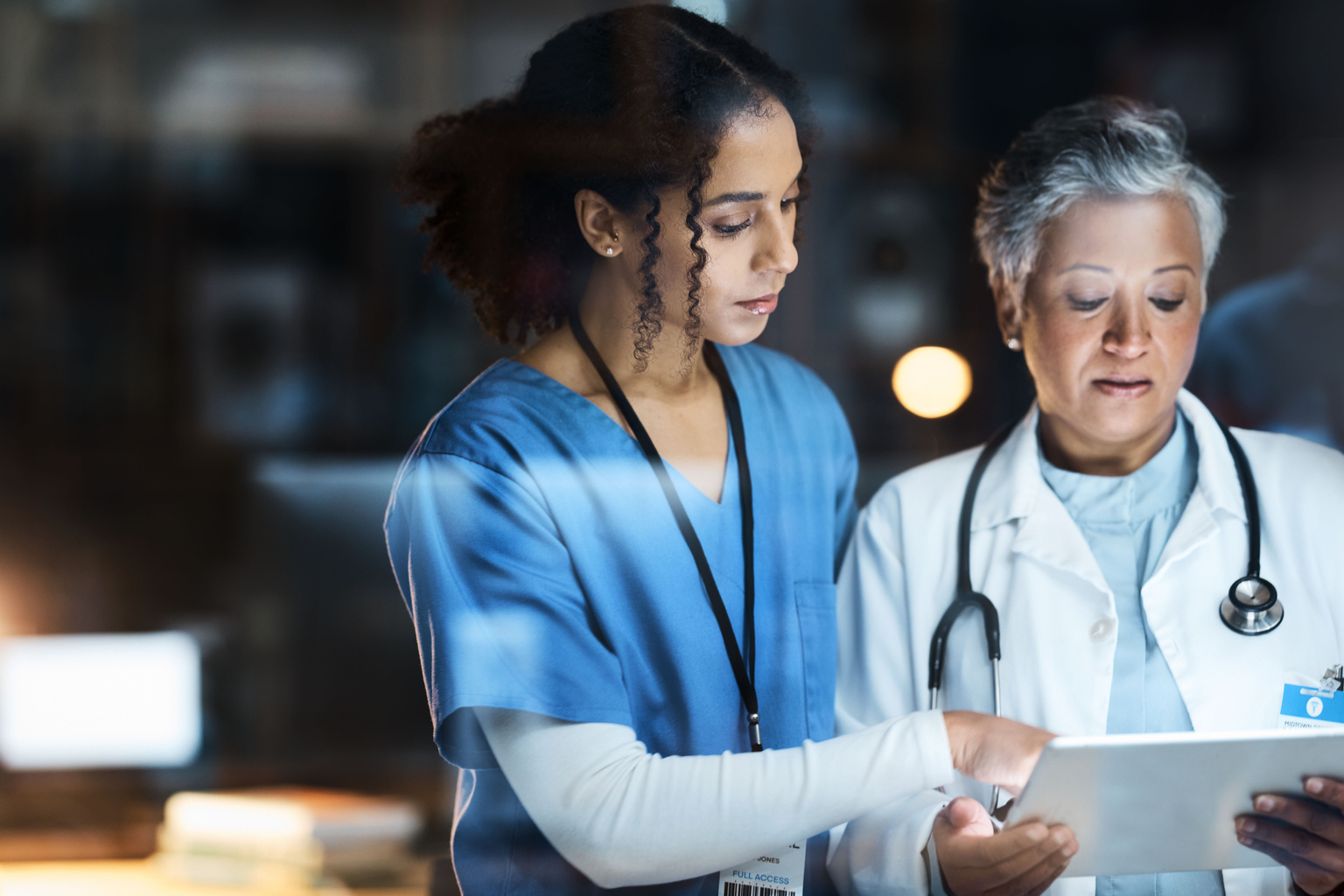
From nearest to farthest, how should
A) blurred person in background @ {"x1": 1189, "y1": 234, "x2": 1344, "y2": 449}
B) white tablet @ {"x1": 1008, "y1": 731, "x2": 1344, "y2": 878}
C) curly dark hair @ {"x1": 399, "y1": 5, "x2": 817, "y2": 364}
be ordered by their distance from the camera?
white tablet @ {"x1": 1008, "y1": 731, "x2": 1344, "y2": 878} < curly dark hair @ {"x1": 399, "y1": 5, "x2": 817, "y2": 364} < blurred person in background @ {"x1": 1189, "y1": 234, "x2": 1344, "y2": 449}

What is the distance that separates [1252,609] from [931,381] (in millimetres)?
491

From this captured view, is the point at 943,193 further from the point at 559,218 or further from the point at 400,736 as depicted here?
the point at 400,736

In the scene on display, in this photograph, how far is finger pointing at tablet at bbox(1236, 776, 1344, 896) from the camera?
1.22m

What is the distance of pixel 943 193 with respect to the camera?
1.40m

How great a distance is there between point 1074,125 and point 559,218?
0.70m

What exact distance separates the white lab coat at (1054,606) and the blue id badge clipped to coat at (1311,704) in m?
0.01

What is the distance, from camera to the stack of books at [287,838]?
128 cm

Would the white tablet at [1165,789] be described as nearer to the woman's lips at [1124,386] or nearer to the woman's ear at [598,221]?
the woman's lips at [1124,386]

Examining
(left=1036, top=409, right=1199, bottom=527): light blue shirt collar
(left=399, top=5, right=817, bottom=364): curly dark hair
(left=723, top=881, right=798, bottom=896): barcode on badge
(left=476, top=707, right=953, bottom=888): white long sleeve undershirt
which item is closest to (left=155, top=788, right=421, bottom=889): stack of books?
(left=476, top=707, right=953, bottom=888): white long sleeve undershirt

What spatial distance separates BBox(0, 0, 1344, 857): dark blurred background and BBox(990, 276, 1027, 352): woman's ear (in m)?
0.02

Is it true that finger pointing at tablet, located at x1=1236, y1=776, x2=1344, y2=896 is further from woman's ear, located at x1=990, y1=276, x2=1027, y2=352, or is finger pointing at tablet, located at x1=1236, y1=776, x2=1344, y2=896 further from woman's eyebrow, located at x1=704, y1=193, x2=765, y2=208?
woman's eyebrow, located at x1=704, y1=193, x2=765, y2=208

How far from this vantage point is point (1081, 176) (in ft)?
4.45

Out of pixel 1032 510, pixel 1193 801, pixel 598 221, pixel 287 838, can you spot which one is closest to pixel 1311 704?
pixel 1193 801

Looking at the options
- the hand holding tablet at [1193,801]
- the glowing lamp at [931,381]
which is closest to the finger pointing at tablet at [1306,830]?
the hand holding tablet at [1193,801]
